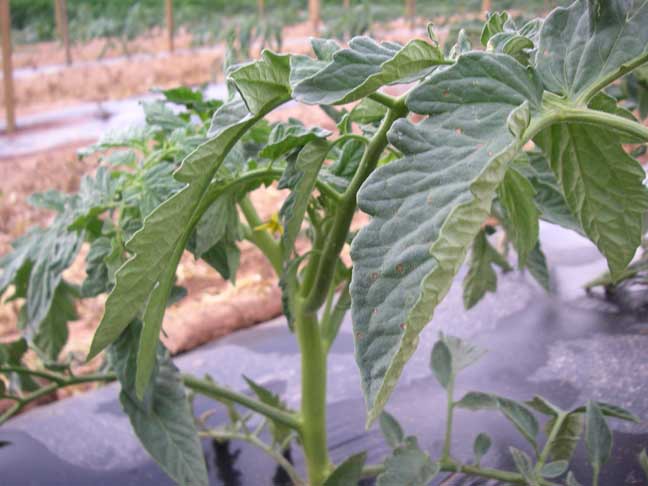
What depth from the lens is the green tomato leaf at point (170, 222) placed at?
0.34 meters

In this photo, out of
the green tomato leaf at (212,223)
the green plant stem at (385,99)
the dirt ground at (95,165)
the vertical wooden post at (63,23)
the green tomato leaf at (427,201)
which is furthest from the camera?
the vertical wooden post at (63,23)

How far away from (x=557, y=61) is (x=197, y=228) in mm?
233

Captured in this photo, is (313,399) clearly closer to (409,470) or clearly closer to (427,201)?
(409,470)

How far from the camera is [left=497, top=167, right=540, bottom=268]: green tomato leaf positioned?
1.16 feet

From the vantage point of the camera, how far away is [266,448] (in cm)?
67

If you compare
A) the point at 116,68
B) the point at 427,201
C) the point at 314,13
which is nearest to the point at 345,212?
the point at 427,201

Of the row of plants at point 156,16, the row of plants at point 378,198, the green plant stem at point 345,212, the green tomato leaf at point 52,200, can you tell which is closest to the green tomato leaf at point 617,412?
the row of plants at point 378,198

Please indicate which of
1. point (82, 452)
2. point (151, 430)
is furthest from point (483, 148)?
point (82, 452)

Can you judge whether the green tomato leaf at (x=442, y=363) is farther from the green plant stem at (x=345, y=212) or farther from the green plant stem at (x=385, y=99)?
the green plant stem at (x=385, y=99)

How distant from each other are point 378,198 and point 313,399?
13.7 inches

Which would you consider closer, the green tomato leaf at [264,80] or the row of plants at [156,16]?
the green tomato leaf at [264,80]

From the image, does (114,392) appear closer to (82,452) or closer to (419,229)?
(82,452)

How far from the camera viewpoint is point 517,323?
36.9 inches

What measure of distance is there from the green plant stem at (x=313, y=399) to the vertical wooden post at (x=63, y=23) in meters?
1.21
